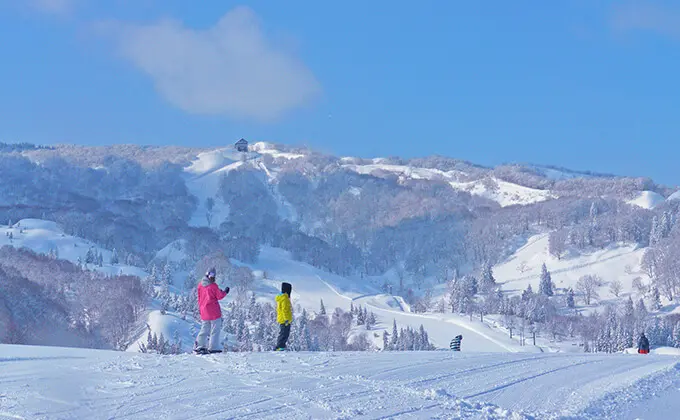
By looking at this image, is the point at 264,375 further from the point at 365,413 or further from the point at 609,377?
the point at 609,377

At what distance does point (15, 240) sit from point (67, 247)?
36.5ft

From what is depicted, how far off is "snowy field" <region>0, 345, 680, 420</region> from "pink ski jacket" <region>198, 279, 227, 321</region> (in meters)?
1.39

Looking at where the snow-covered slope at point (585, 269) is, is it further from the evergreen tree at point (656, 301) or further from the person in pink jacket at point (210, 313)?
the person in pink jacket at point (210, 313)

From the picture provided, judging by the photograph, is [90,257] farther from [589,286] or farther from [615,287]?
[615,287]

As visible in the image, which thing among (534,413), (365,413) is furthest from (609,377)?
(365,413)

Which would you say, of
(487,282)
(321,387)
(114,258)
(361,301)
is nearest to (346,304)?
(361,301)

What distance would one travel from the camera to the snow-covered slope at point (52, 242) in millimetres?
154000

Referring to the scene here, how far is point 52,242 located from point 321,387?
170326 mm

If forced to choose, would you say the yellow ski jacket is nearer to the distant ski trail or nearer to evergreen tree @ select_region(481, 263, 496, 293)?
the distant ski trail

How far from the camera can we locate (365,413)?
8547mm

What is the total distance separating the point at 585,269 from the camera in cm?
17888

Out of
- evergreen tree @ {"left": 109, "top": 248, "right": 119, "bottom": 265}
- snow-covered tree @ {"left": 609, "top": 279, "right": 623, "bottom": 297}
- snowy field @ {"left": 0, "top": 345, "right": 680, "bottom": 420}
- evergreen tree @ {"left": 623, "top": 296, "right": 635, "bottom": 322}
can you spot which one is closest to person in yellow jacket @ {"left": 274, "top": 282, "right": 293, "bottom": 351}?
snowy field @ {"left": 0, "top": 345, "right": 680, "bottom": 420}

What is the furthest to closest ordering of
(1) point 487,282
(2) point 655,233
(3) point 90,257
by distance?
(2) point 655,233, (1) point 487,282, (3) point 90,257

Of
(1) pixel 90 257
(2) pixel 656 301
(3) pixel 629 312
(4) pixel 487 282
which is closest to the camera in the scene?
(3) pixel 629 312
